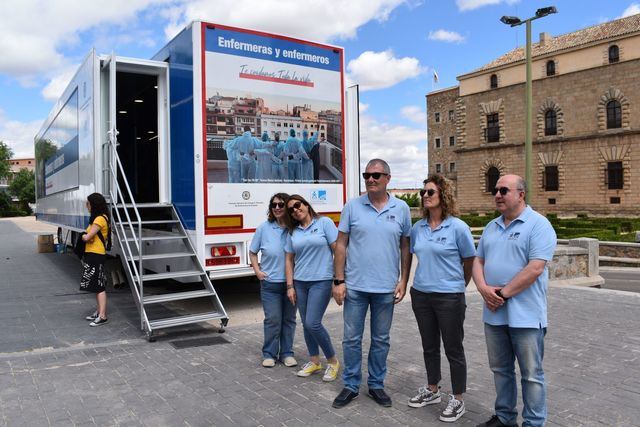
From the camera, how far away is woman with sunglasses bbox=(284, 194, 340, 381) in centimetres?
474

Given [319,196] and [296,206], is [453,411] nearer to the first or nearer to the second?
[296,206]

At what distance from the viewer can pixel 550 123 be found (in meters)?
41.9

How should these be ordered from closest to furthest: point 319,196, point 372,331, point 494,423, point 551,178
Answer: point 494,423 < point 372,331 < point 319,196 < point 551,178

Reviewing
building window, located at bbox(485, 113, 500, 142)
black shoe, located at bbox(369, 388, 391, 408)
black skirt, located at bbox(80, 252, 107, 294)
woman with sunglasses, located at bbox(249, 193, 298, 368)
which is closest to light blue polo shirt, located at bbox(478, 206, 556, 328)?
black shoe, located at bbox(369, 388, 391, 408)

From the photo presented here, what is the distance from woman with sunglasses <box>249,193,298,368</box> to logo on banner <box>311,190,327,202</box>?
2.55m

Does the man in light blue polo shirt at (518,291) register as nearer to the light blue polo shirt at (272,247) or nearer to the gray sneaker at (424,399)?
the gray sneaker at (424,399)

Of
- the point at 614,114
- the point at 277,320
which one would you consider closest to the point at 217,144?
the point at 277,320

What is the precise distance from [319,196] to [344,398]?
13.7 feet

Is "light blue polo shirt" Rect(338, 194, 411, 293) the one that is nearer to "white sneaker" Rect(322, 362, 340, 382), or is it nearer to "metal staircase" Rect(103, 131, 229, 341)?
"white sneaker" Rect(322, 362, 340, 382)

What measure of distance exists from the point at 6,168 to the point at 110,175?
82842 mm

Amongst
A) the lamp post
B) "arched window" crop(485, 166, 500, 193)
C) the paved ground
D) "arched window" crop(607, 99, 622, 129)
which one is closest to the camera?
the paved ground

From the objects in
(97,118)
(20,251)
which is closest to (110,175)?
(97,118)

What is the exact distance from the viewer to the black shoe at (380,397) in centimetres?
419

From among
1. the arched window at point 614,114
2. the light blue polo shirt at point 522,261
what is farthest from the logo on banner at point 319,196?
the arched window at point 614,114
